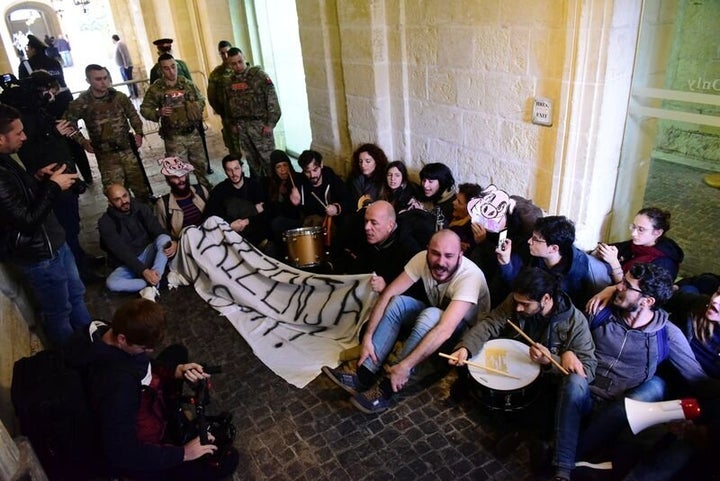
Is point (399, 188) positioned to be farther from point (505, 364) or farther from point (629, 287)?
point (629, 287)

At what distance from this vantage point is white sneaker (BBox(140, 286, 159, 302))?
516 centimetres

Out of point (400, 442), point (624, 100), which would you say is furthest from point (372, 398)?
point (624, 100)

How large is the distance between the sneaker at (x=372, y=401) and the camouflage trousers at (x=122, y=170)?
459 cm

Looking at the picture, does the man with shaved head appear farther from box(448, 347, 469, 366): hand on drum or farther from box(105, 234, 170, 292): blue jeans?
box(105, 234, 170, 292): blue jeans

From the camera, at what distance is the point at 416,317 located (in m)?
4.03

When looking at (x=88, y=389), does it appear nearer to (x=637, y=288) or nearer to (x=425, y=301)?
(x=425, y=301)

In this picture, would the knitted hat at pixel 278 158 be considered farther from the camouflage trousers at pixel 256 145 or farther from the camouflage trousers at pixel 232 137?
the camouflage trousers at pixel 232 137

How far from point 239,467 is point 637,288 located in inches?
103

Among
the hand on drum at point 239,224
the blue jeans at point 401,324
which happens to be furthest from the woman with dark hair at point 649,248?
the hand on drum at point 239,224

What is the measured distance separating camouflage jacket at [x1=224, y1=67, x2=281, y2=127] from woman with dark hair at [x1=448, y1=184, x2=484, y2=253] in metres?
3.37

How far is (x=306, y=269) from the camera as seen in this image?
525cm

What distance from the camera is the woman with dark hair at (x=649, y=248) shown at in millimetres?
3748

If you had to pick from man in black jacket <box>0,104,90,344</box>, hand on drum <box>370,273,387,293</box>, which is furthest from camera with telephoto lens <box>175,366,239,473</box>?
man in black jacket <box>0,104,90,344</box>

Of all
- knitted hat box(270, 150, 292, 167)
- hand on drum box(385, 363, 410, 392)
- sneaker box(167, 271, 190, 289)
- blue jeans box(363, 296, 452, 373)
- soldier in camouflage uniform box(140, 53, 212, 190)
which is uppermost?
soldier in camouflage uniform box(140, 53, 212, 190)
